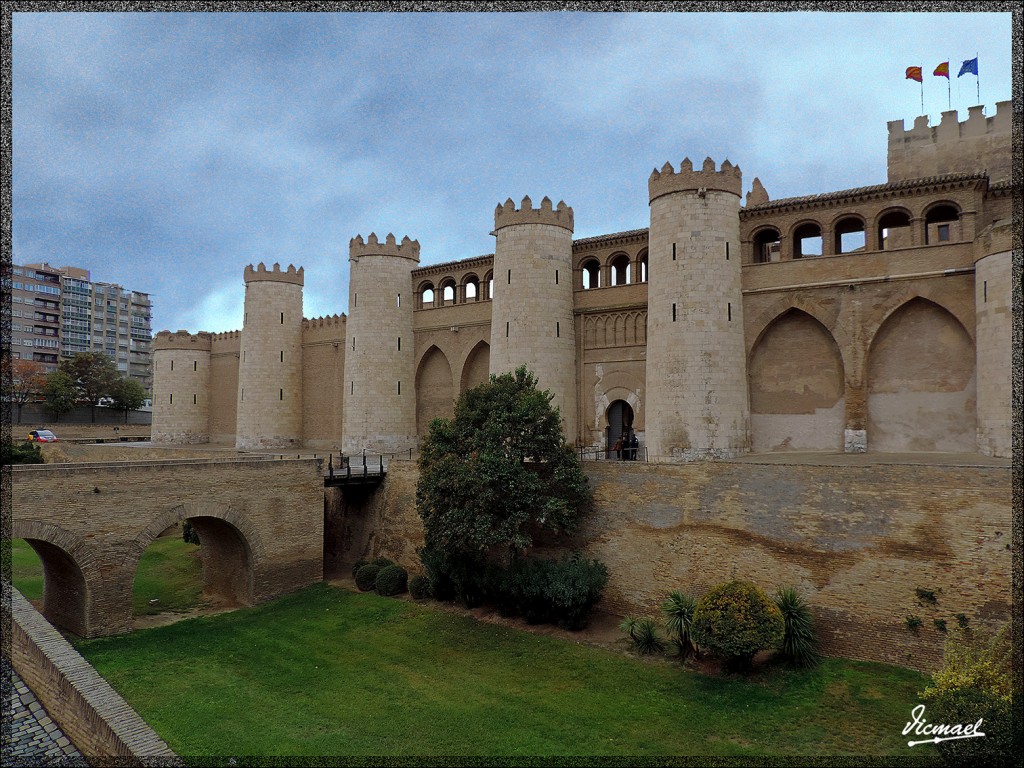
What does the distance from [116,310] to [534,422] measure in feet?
259

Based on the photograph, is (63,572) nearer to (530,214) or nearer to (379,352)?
(379,352)

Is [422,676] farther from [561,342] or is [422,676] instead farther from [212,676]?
[561,342]

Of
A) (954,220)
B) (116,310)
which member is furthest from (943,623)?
(116,310)

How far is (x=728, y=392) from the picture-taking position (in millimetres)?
21766

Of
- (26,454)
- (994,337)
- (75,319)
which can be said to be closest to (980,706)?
(994,337)

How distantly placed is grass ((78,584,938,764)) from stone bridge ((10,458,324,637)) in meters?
1.74

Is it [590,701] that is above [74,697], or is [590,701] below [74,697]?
below

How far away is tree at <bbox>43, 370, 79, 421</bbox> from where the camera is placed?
50.7 metres

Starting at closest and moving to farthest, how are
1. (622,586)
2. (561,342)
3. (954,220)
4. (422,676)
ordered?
(422,676)
(622,586)
(954,220)
(561,342)

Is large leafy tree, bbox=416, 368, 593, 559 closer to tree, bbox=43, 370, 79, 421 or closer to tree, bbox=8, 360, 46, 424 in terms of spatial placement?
tree, bbox=43, 370, 79, 421

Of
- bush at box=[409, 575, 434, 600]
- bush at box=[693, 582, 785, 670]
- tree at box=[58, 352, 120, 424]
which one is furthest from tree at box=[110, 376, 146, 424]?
bush at box=[693, 582, 785, 670]

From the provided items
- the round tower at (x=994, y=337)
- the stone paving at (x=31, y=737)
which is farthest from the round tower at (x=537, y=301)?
the stone paving at (x=31, y=737)

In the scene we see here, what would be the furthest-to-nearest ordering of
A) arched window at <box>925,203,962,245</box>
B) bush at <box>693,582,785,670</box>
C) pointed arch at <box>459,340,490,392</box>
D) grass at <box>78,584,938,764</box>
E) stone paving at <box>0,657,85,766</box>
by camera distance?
1. pointed arch at <box>459,340,490,392</box>
2. arched window at <box>925,203,962,245</box>
3. bush at <box>693,582,785,670</box>
4. grass at <box>78,584,938,764</box>
5. stone paving at <box>0,657,85,766</box>

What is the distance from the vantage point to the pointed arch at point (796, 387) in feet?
72.4
